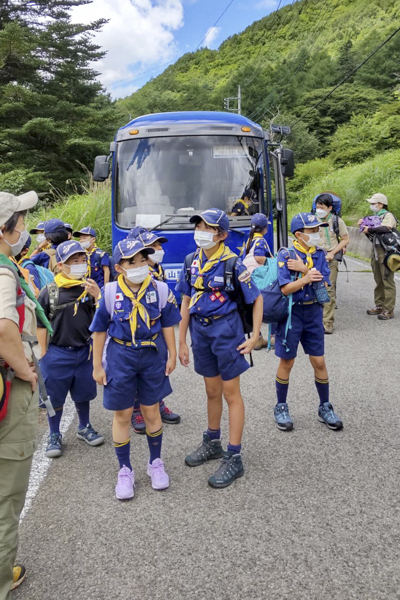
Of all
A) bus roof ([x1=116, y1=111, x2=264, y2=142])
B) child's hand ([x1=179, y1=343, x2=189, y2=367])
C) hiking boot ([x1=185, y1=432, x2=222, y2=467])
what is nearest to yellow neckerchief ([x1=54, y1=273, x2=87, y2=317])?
child's hand ([x1=179, y1=343, x2=189, y2=367])

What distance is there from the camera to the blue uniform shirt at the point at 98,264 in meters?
5.39

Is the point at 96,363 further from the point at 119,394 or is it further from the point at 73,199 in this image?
the point at 73,199

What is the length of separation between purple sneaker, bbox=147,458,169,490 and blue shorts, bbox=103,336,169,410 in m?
0.44

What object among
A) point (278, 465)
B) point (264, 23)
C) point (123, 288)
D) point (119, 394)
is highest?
point (264, 23)

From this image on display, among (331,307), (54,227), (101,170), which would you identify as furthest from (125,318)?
(331,307)

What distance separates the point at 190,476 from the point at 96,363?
1.09m

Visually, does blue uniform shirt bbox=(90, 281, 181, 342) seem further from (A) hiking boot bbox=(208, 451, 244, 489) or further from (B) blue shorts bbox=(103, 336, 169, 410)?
(A) hiking boot bbox=(208, 451, 244, 489)

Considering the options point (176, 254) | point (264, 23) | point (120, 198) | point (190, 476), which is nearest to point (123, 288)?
point (190, 476)

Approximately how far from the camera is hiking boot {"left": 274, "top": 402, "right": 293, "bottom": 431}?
4.06 m

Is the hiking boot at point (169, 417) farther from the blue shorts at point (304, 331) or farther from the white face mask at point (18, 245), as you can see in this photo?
the white face mask at point (18, 245)

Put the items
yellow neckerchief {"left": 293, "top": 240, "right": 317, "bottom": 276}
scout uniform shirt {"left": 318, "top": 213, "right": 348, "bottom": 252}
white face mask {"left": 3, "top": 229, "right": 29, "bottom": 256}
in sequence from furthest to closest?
scout uniform shirt {"left": 318, "top": 213, "right": 348, "bottom": 252} < yellow neckerchief {"left": 293, "top": 240, "right": 317, "bottom": 276} < white face mask {"left": 3, "top": 229, "right": 29, "bottom": 256}

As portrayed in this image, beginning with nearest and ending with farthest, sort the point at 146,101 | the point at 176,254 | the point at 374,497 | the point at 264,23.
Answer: the point at 374,497 → the point at 176,254 → the point at 146,101 → the point at 264,23

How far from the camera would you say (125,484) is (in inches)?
126

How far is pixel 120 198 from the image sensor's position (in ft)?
23.1
